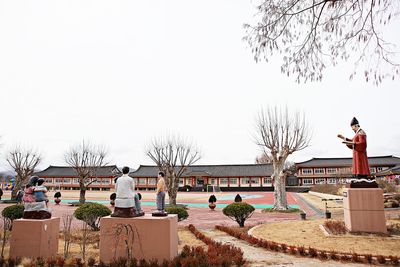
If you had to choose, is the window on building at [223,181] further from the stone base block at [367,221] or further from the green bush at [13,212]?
the stone base block at [367,221]

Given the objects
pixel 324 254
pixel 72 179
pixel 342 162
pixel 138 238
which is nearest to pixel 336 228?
pixel 324 254

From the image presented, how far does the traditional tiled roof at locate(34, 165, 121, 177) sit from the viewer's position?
58344 mm

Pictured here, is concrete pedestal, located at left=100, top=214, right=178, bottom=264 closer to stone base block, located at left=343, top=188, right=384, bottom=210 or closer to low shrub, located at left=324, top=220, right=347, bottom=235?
low shrub, located at left=324, top=220, right=347, bottom=235

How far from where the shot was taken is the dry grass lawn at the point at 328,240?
24.8 ft

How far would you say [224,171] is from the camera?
56.5m

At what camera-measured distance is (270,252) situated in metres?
7.82

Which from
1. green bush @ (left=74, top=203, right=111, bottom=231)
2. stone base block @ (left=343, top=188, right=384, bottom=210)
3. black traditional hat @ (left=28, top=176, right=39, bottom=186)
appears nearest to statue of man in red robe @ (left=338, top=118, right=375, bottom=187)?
stone base block @ (left=343, top=188, right=384, bottom=210)

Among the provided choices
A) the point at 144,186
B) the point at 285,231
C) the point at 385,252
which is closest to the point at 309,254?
the point at 385,252

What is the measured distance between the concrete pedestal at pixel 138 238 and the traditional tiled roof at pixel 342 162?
174 feet

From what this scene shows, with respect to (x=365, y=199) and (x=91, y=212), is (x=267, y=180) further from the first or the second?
(x=91, y=212)

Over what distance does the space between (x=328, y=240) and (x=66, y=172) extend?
61395mm

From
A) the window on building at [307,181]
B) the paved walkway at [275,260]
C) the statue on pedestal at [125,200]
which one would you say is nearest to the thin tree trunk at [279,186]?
the paved walkway at [275,260]

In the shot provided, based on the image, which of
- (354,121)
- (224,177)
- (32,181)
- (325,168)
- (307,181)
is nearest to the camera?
(32,181)

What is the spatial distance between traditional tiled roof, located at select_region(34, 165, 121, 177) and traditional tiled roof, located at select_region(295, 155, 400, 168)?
37294mm
